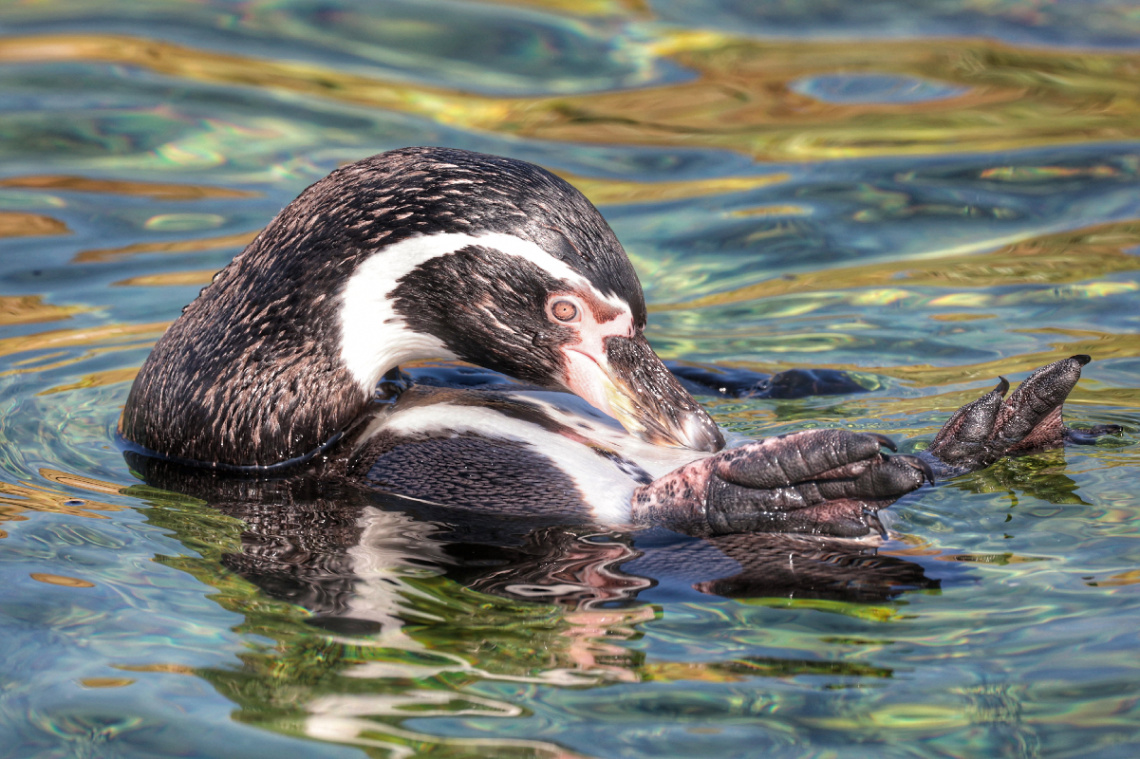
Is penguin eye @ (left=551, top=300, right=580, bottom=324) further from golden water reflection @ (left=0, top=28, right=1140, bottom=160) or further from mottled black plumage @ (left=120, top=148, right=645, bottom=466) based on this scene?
golden water reflection @ (left=0, top=28, right=1140, bottom=160)

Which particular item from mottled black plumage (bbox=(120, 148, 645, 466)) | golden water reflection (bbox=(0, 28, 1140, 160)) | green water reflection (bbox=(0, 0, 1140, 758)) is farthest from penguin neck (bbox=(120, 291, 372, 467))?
golden water reflection (bbox=(0, 28, 1140, 160))

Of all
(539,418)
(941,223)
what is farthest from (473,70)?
(539,418)

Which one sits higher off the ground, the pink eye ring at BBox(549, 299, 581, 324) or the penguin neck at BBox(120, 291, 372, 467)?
the pink eye ring at BBox(549, 299, 581, 324)

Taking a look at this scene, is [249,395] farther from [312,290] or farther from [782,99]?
[782,99]

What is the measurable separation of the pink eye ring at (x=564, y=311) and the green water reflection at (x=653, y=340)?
28.7 inches

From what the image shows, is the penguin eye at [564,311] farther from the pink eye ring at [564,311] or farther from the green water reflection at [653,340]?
the green water reflection at [653,340]

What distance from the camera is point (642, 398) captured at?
4.54 m

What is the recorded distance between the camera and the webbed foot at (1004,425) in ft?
13.8

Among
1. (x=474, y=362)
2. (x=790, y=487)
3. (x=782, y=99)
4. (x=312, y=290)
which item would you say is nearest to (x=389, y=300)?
(x=312, y=290)

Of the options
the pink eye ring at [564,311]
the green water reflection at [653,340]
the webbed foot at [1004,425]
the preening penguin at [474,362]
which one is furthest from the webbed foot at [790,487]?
the pink eye ring at [564,311]

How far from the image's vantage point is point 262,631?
367 centimetres

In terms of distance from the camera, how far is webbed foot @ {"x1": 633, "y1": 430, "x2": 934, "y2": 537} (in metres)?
3.85

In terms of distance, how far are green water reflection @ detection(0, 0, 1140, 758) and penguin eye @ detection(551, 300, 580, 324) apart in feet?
2.39

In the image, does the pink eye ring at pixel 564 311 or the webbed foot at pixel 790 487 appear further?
A: the pink eye ring at pixel 564 311
